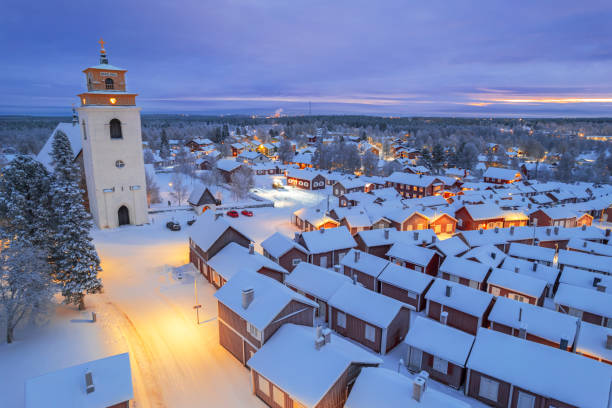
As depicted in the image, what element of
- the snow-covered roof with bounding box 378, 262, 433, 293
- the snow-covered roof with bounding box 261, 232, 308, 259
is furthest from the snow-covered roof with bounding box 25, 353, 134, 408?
the snow-covered roof with bounding box 378, 262, 433, 293

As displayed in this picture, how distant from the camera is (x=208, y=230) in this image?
28922 millimetres

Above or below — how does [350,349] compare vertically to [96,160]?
below

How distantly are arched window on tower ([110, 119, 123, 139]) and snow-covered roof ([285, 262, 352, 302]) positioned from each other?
2568 centimetres

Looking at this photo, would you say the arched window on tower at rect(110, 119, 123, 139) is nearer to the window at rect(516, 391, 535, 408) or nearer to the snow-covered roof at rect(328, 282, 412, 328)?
the snow-covered roof at rect(328, 282, 412, 328)

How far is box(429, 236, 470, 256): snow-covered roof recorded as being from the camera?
105ft

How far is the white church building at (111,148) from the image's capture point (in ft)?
121

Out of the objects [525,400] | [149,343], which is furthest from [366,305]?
[149,343]

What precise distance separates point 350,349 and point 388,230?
19790mm

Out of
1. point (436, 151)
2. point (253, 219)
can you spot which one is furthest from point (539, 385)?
point (436, 151)

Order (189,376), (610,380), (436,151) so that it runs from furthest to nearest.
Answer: (436,151) → (189,376) → (610,380)

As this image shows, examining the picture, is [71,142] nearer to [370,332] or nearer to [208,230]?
[208,230]

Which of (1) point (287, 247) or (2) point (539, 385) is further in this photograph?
(1) point (287, 247)

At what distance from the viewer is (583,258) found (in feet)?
100

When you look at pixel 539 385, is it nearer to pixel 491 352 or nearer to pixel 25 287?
pixel 491 352
